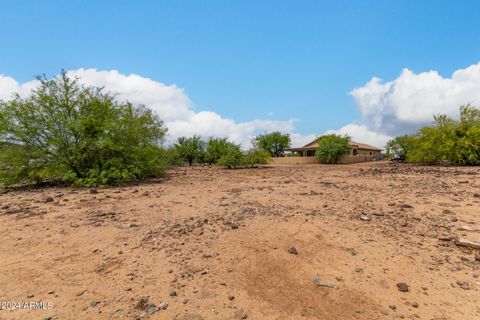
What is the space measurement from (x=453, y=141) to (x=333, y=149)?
1367 centimetres

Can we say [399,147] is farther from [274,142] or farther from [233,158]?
[233,158]

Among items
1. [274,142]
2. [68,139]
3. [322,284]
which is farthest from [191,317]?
[274,142]

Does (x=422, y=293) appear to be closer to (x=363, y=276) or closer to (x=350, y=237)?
(x=363, y=276)

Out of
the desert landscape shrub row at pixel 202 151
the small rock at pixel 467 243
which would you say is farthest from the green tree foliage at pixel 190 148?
the small rock at pixel 467 243

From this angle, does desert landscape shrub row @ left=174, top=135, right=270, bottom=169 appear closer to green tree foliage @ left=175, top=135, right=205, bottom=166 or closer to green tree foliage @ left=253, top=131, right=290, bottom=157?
green tree foliage @ left=175, top=135, right=205, bottom=166

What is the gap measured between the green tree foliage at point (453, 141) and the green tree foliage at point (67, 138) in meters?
24.0

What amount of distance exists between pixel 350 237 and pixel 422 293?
153 centimetres

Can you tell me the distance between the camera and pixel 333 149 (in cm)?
3359

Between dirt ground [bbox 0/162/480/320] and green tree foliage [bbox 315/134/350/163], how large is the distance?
2845 centimetres

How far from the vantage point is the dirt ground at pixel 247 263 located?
2.61 meters

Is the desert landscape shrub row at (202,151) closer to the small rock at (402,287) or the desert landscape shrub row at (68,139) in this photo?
the desert landscape shrub row at (68,139)

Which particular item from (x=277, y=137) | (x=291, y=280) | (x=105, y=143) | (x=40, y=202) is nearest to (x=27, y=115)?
(x=105, y=143)

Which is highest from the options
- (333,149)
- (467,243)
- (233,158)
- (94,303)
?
(333,149)

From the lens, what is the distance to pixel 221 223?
16.9ft
